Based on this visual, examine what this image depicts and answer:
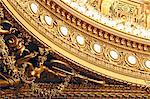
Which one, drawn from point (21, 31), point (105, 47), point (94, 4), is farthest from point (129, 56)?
point (21, 31)

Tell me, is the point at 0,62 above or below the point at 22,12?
below

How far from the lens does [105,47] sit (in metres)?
13.6

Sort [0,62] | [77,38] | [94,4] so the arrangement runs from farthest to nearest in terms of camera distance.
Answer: [94,4] < [77,38] < [0,62]

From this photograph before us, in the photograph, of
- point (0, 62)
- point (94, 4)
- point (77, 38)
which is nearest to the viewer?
point (0, 62)

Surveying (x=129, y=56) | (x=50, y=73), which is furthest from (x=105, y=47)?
(x=50, y=73)

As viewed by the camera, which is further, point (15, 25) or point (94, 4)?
point (94, 4)

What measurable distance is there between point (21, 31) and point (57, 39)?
0.93 metres

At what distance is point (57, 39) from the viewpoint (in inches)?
511

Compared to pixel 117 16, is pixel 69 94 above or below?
below

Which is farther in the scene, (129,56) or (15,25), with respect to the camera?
(129,56)

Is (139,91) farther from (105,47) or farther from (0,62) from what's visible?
(0,62)

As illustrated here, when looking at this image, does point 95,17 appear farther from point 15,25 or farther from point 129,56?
point 15,25

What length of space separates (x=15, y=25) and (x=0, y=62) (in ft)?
2.74

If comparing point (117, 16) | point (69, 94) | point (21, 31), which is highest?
point (117, 16)
